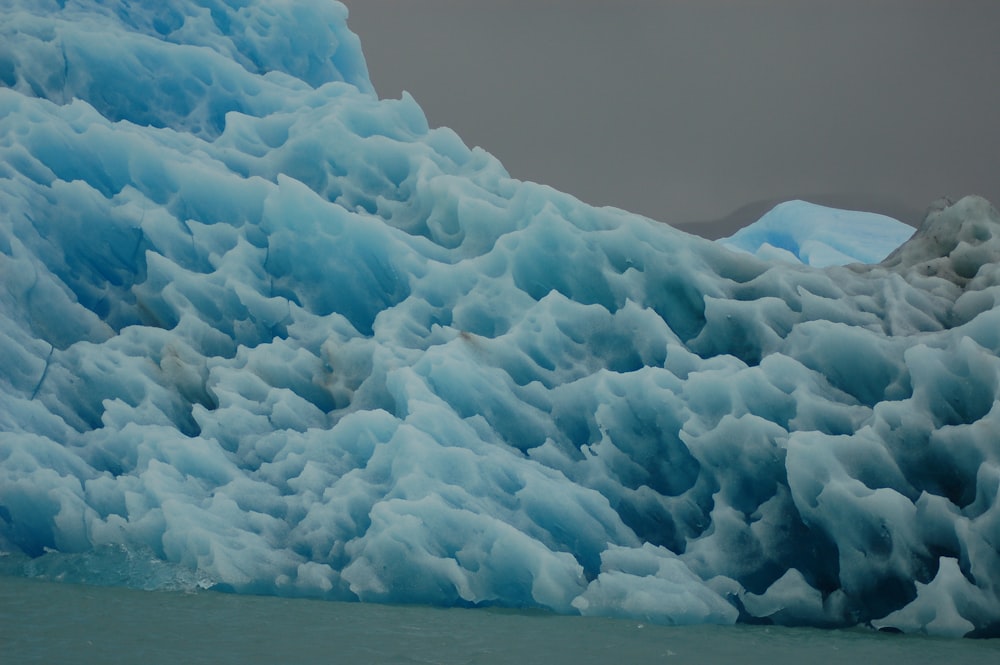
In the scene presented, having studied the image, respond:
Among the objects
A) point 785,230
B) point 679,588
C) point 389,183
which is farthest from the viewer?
point 785,230

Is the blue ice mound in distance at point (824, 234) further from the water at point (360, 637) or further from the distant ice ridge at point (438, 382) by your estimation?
the water at point (360, 637)

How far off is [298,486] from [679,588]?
2173mm

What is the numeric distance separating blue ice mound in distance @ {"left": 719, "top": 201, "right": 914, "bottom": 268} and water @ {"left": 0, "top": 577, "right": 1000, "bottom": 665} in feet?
33.2

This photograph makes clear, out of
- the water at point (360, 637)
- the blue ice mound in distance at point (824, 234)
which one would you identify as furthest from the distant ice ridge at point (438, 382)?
the blue ice mound in distance at point (824, 234)

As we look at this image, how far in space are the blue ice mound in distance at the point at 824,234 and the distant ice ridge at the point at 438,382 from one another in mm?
7696

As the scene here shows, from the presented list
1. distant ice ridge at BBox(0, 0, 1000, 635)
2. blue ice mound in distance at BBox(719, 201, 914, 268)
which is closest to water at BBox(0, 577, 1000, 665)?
distant ice ridge at BBox(0, 0, 1000, 635)

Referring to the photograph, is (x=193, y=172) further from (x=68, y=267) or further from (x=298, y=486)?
(x=298, y=486)

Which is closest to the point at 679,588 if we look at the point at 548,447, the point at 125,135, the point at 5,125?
the point at 548,447

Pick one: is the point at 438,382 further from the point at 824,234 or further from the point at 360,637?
the point at 824,234

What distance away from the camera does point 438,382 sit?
6809 mm

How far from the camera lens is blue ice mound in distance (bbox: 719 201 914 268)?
1555cm

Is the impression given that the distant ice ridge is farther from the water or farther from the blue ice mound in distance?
the blue ice mound in distance

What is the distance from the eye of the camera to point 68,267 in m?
7.82

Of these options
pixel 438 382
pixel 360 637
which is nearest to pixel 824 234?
pixel 438 382
